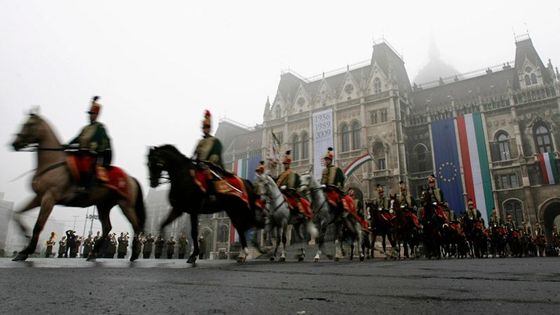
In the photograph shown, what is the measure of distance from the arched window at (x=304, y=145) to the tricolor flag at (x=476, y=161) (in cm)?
1586

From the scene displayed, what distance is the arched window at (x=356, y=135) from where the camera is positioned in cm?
3869

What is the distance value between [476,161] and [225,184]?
31.1 meters

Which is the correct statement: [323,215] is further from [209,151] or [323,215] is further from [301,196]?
[209,151]

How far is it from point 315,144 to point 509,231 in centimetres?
2223

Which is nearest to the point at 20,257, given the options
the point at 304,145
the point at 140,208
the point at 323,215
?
the point at 140,208

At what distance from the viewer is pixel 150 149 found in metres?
7.95

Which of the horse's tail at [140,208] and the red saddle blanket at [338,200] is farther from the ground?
the red saddle blanket at [338,200]

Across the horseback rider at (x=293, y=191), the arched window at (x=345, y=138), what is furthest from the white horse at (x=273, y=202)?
the arched window at (x=345, y=138)

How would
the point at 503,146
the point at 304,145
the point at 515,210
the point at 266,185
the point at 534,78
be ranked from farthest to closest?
the point at 304,145
the point at 534,78
the point at 503,146
the point at 515,210
the point at 266,185

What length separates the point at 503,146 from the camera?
110 feet

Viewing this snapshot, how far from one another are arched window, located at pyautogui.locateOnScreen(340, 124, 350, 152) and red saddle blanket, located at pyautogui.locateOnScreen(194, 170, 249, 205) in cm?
3160

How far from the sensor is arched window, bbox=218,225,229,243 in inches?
1831

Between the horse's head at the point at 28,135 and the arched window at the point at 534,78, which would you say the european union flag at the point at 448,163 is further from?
the horse's head at the point at 28,135

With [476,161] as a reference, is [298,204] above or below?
below
